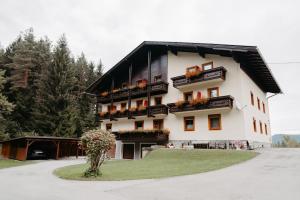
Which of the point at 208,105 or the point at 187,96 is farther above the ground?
the point at 187,96

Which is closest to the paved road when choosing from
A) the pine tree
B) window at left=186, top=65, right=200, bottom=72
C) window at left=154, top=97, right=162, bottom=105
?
window at left=186, top=65, right=200, bottom=72

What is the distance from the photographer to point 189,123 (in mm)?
21422

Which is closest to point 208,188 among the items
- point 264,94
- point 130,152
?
point 130,152

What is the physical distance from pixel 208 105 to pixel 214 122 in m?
1.79

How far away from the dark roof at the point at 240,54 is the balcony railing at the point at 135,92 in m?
3.58

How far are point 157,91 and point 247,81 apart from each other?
8788 mm

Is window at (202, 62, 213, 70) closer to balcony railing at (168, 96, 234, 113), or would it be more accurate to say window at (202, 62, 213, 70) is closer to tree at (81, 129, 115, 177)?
balcony railing at (168, 96, 234, 113)

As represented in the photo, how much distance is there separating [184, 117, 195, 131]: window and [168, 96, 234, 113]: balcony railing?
4.27ft

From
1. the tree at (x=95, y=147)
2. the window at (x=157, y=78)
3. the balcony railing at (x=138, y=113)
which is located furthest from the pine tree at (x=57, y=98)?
the tree at (x=95, y=147)

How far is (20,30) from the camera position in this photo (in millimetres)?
44062

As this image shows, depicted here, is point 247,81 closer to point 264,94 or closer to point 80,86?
point 264,94

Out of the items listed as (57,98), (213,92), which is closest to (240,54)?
(213,92)

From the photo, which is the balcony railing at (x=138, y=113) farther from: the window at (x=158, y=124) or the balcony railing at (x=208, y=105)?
the window at (x=158, y=124)

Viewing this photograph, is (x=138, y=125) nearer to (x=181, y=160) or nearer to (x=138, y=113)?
(x=138, y=113)
